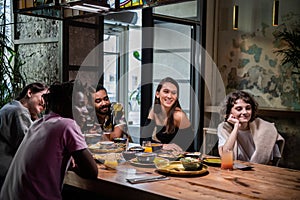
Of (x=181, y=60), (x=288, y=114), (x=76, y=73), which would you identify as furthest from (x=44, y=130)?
(x=181, y=60)

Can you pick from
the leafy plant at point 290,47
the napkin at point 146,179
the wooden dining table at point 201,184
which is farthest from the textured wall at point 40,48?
the leafy plant at point 290,47

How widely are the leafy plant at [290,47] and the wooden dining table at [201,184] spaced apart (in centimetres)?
243

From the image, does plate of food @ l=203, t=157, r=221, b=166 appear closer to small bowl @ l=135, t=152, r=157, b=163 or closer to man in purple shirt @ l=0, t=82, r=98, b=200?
small bowl @ l=135, t=152, r=157, b=163

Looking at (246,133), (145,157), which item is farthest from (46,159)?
(246,133)

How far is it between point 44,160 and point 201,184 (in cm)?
86

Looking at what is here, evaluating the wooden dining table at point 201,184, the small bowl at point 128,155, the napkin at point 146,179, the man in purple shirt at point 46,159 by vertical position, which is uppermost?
the man in purple shirt at point 46,159

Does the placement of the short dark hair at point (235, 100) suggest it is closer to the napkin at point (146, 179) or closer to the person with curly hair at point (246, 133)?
the person with curly hair at point (246, 133)

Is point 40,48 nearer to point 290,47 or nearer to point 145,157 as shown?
point 145,157

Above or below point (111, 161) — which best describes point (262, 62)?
above

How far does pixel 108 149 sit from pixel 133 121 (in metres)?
3.97

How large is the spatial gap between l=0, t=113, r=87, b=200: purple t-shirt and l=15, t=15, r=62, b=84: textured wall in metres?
2.28

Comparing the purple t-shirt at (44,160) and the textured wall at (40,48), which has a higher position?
the textured wall at (40,48)

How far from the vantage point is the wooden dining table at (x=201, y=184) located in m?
2.01

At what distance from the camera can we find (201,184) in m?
2.19
